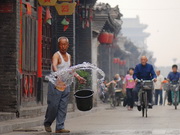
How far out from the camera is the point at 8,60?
15.6m

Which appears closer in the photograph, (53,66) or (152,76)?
(53,66)

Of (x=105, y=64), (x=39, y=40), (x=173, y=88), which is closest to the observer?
(x=39, y=40)

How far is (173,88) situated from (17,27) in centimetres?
1029

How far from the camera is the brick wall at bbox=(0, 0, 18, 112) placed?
15523 mm

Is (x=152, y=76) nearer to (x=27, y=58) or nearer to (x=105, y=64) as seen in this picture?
(x=27, y=58)

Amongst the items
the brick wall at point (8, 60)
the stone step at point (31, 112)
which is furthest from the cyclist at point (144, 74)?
the brick wall at point (8, 60)

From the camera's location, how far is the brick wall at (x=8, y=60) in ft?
50.9

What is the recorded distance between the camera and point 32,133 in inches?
455

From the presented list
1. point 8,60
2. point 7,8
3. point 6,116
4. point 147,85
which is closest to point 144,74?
point 147,85

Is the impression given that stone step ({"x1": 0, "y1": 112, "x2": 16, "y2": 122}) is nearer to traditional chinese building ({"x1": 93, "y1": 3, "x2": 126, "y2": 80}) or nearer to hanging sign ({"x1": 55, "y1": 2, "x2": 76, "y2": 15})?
hanging sign ({"x1": 55, "y1": 2, "x2": 76, "y2": 15})

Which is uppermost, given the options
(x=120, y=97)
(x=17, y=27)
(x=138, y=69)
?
(x=17, y=27)

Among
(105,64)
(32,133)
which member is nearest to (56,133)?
(32,133)

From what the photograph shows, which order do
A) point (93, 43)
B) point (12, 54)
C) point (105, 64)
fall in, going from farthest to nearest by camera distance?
point (105, 64) → point (93, 43) → point (12, 54)

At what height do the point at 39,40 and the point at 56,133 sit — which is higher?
the point at 39,40
